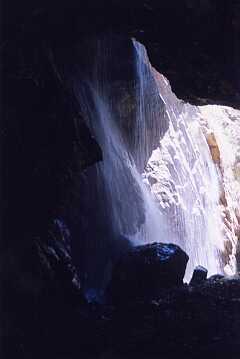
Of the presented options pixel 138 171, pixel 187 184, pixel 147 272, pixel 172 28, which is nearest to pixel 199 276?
pixel 147 272

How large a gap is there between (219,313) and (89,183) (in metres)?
4.51

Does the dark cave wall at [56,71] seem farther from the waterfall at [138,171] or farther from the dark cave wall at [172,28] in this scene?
the waterfall at [138,171]

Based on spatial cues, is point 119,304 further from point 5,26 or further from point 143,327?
point 5,26

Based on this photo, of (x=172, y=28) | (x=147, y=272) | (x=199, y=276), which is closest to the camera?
(x=172, y=28)

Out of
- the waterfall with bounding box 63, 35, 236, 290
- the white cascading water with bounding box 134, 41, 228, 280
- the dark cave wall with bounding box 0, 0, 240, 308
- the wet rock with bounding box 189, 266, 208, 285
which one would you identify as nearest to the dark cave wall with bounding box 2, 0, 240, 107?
the dark cave wall with bounding box 0, 0, 240, 308

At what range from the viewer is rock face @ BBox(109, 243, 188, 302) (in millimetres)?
9844

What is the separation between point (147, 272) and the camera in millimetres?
10008

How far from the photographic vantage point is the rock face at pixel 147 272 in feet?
32.3

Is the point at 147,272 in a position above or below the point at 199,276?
above

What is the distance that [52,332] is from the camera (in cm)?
766

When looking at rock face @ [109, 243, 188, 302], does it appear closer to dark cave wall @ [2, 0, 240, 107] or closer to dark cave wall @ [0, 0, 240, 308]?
dark cave wall @ [0, 0, 240, 308]

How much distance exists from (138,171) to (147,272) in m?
5.13

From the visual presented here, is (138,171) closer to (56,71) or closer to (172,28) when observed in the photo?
(56,71)

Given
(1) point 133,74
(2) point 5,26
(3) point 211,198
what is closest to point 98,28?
(2) point 5,26
